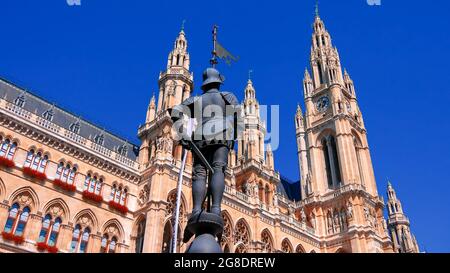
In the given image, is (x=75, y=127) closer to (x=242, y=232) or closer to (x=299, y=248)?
(x=242, y=232)

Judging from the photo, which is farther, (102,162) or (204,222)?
(102,162)

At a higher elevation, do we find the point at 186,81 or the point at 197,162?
the point at 186,81

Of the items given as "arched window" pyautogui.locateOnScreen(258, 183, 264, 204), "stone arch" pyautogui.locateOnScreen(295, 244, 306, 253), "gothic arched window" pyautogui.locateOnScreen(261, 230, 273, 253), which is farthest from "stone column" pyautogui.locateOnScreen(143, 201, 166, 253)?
"stone arch" pyautogui.locateOnScreen(295, 244, 306, 253)

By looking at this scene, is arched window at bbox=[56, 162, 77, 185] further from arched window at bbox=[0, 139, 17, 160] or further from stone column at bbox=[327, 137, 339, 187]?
stone column at bbox=[327, 137, 339, 187]

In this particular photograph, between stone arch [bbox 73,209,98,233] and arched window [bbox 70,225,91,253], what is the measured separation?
290 millimetres

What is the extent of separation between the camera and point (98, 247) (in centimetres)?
2931

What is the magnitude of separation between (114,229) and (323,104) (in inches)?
1584

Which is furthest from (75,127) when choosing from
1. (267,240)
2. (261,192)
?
(267,240)

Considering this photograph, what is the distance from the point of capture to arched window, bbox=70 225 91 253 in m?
28.3

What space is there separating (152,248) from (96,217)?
4986 millimetres
